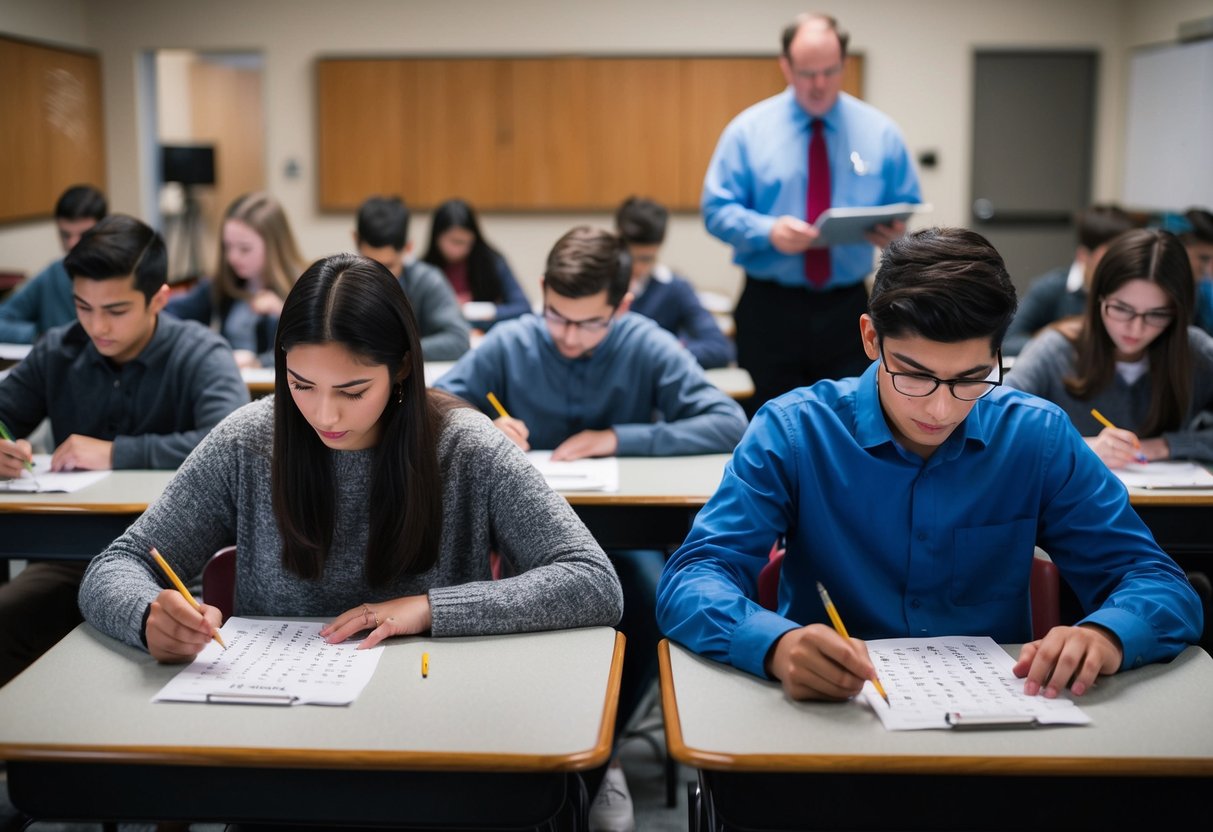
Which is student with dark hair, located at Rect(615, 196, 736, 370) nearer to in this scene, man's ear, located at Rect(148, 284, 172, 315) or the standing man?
the standing man

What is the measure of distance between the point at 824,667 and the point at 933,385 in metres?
0.44

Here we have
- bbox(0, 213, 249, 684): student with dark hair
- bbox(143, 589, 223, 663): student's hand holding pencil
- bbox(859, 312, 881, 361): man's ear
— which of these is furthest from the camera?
bbox(0, 213, 249, 684): student with dark hair

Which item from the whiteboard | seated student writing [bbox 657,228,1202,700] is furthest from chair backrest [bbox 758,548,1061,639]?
the whiteboard

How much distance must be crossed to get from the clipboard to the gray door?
14.6 feet

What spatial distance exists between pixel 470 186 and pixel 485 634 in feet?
20.9

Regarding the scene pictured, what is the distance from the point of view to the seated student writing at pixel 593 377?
9.32ft

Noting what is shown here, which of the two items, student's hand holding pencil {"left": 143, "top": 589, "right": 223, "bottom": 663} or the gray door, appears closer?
student's hand holding pencil {"left": 143, "top": 589, "right": 223, "bottom": 663}

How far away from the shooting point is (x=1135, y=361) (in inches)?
114

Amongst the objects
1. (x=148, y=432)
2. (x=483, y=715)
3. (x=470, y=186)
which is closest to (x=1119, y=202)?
(x=470, y=186)

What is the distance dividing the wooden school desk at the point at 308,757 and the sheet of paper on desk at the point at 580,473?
1.09 meters

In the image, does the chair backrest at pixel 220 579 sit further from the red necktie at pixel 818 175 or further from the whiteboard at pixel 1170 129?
the whiteboard at pixel 1170 129

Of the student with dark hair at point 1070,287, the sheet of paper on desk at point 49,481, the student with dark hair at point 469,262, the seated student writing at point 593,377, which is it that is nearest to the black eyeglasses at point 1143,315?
the seated student writing at point 593,377

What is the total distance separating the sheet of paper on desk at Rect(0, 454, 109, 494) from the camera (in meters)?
2.48

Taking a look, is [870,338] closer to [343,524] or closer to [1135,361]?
[343,524]
